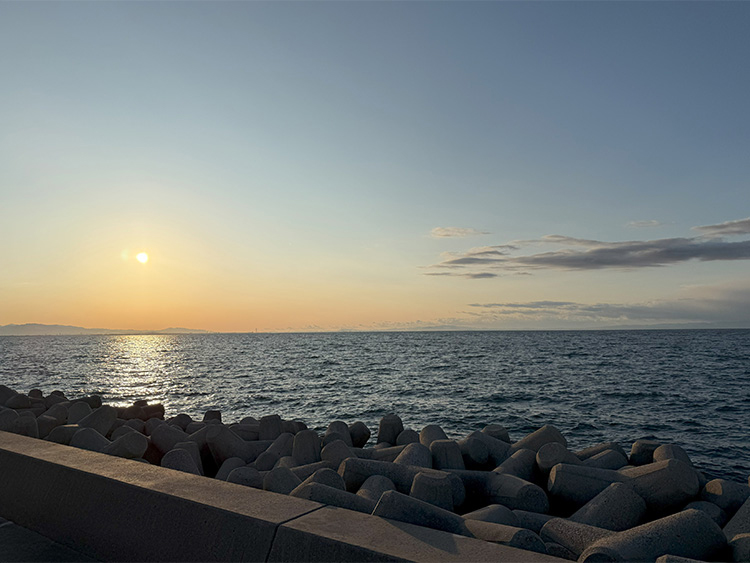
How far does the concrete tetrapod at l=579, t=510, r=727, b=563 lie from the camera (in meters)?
3.12

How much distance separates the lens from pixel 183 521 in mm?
2770

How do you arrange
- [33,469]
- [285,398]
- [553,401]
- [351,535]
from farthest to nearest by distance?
[285,398] < [553,401] < [33,469] < [351,535]

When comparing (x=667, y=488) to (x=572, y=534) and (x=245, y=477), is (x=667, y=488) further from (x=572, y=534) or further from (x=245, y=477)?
(x=245, y=477)

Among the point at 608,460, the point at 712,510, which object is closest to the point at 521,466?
the point at 608,460

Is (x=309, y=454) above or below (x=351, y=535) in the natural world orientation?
below

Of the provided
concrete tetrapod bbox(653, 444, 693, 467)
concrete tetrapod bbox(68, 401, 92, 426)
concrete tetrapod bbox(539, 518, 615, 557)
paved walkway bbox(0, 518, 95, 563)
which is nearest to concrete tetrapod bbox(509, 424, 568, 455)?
concrete tetrapod bbox(653, 444, 693, 467)

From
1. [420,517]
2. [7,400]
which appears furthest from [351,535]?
[7,400]

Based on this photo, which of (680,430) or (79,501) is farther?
(680,430)

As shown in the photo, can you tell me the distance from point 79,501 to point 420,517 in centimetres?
203

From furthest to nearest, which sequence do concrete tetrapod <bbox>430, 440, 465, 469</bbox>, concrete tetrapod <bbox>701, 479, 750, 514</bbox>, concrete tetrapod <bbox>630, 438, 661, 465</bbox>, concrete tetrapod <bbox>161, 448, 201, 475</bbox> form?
1. concrete tetrapod <bbox>630, 438, 661, 465</bbox>
2. concrete tetrapod <bbox>430, 440, 465, 469</bbox>
3. concrete tetrapod <bbox>161, 448, 201, 475</bbox>
4. concrete tetrapod <bbox>701, 479, 750, 514</bbox>

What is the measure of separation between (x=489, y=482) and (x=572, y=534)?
5.41 feet

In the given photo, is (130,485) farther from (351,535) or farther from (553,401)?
(553,401)

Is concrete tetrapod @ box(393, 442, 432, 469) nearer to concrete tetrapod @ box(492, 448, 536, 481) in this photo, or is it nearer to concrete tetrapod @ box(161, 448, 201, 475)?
concrete tetrapod @ box(492, 448, 536, 481)

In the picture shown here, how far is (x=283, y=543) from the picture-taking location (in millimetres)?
2443
